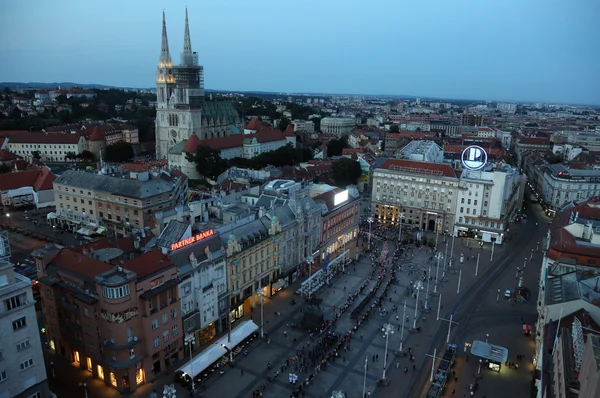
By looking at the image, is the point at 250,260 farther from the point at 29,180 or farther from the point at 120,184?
the point at 29,180

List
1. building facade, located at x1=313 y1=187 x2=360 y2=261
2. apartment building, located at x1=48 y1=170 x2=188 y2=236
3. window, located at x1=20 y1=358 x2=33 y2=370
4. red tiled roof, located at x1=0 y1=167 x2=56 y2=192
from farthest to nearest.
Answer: red tiled roof, located at x1=0 y1=167 x2=56 y2=192, apartment building, located at x1=48 y1=170 x2=188 y2=236, building facade, located at x1=313 y1=187 x2=360 y2=261, window, located at x1=20 y1=358 x2=33 y2=370

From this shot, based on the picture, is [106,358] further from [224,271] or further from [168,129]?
[168,129]

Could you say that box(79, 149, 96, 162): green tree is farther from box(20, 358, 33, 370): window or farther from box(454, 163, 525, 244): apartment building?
box(20, 358, 33, 370): window

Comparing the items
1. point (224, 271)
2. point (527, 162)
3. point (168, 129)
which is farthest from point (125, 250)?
point (527, 162)

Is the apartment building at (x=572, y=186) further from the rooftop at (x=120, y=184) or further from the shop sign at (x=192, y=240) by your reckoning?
the shop sign at (x=192, y=240)

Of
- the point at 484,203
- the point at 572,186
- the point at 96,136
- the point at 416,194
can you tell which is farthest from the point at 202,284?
the point at 96,136

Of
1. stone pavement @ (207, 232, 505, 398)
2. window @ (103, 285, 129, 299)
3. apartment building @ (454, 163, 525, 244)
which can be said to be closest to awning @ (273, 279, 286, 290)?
stone pavement @ (207, 232, 505, 398)

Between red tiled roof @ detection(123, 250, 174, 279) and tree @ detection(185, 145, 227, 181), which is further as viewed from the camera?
tree @ detection(185, 145, 227, 181)
